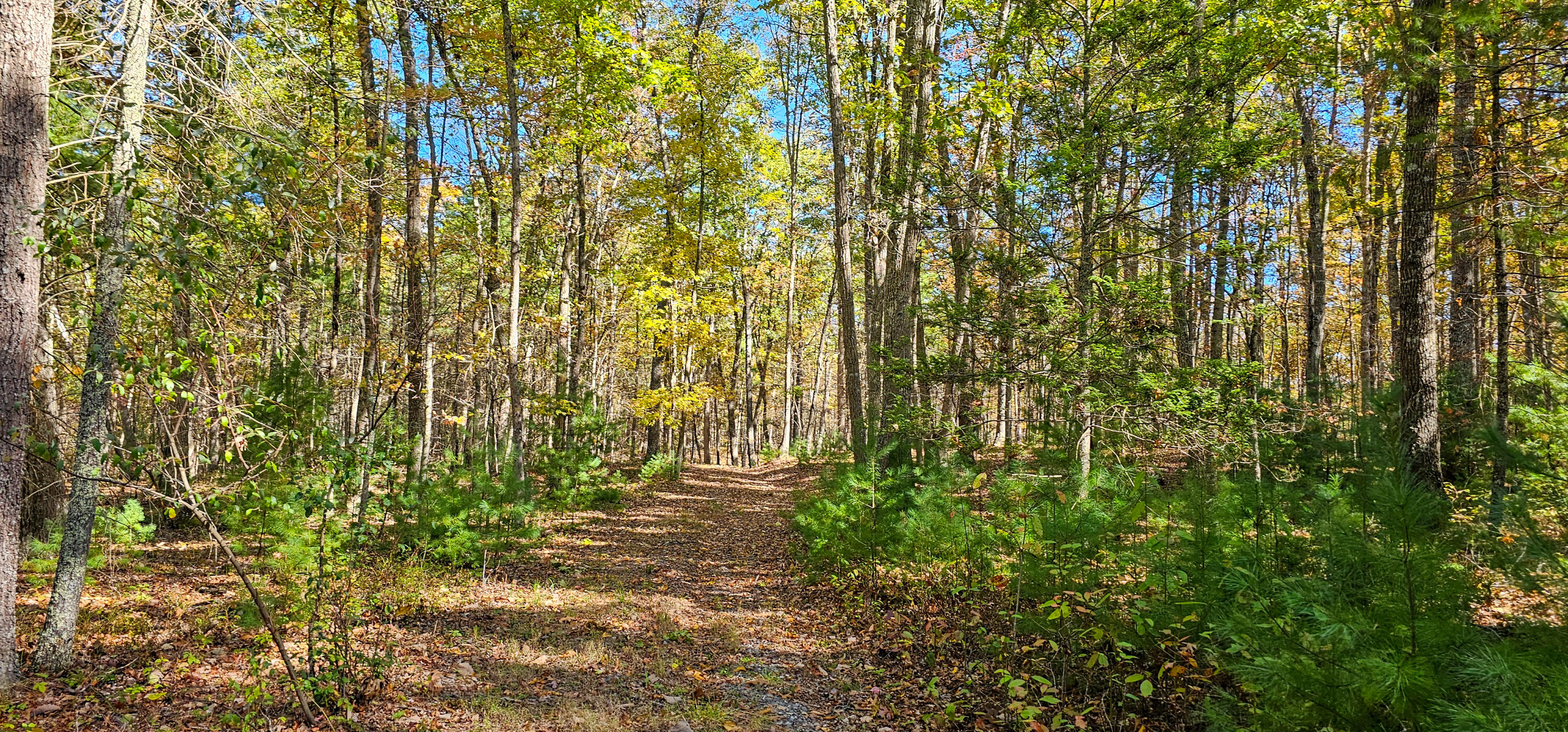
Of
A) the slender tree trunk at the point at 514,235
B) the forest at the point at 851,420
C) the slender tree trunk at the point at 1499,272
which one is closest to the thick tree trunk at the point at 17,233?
the forest at the point at 851,420

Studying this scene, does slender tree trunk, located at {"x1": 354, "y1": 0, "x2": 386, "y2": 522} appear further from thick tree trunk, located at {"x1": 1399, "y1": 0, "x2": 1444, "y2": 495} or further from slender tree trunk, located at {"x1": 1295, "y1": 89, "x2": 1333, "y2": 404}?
slender tree trunk, located at {"x1": 1295, "y1": 89, "x2": 1333, "y2": 404}

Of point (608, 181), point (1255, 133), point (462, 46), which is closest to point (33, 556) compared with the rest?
point (462, 46)

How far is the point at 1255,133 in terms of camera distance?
7969 millimetres

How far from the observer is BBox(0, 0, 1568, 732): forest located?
3.74m

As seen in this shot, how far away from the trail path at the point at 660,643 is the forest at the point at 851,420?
6 centimetres

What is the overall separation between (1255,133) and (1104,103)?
5.45 feet

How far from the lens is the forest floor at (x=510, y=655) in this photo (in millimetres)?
4402

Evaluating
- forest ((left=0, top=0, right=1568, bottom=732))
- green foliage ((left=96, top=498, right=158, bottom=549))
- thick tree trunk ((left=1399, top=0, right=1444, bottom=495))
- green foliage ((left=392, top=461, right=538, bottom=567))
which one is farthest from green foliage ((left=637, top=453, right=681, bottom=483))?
thick tree trunk ((left=1399, top=0, right=1444, bottom=495))

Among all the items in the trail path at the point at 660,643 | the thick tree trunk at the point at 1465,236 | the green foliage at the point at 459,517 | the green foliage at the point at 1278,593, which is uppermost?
the thick tree trunk at the point at 1465,236

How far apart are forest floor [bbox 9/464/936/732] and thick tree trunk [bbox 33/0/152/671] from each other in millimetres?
383

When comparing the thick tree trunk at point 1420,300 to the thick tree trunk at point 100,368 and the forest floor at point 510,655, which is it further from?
the thick tree trunk at point 100,368

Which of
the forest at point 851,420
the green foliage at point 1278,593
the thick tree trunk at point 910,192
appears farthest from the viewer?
the thick tree trunk at point 910,192

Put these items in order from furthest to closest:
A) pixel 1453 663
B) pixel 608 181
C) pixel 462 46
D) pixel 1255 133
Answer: pixel 608 181 → pixel 462 46 → pixel 1255 133 → pixel 1453 663

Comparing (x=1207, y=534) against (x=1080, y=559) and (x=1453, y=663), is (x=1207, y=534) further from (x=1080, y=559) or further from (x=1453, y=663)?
(x=1453, y=663)
